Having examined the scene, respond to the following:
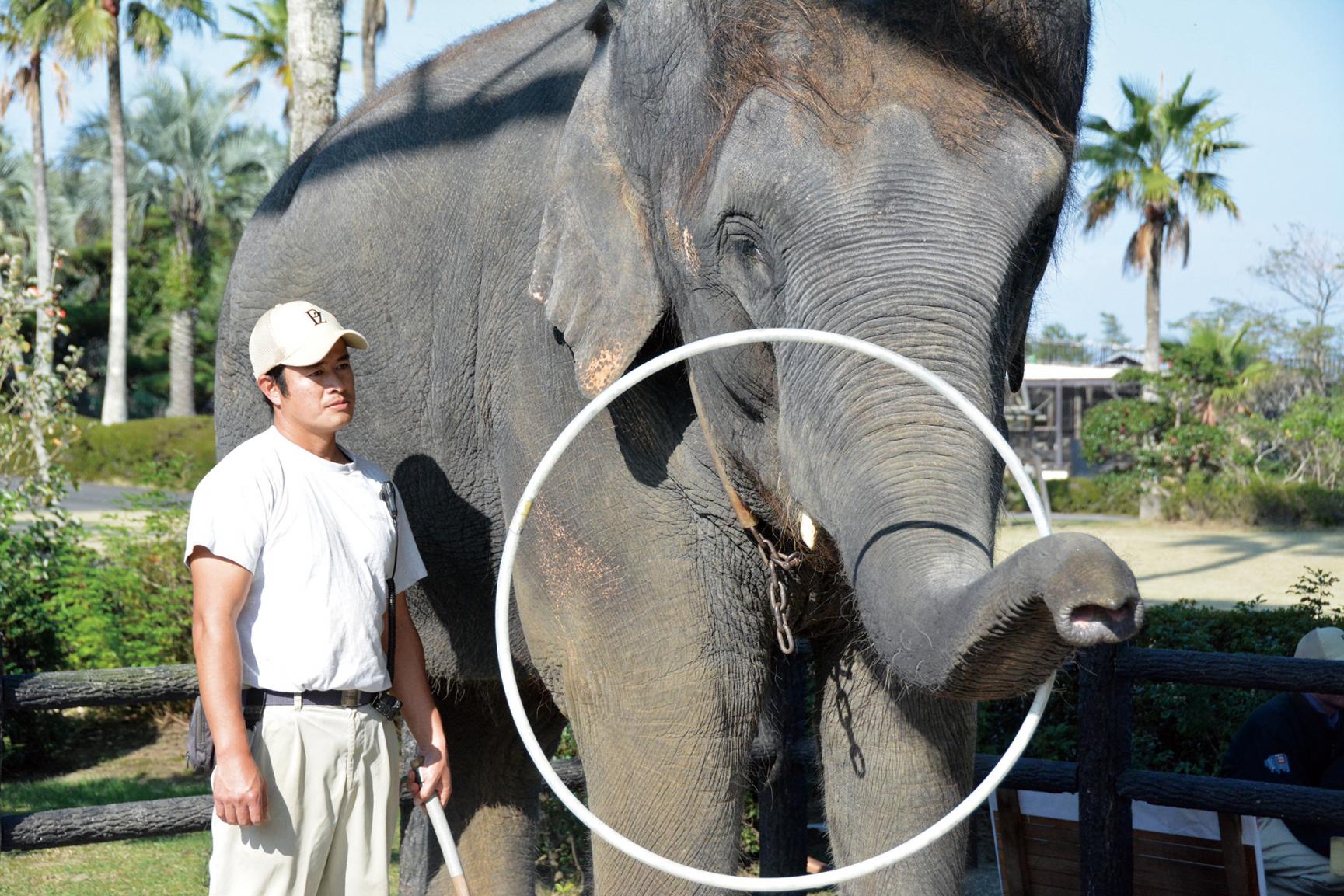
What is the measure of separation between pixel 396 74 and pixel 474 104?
0.78 metres

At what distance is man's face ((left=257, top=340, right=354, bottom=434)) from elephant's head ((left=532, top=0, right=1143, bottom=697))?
608 mm

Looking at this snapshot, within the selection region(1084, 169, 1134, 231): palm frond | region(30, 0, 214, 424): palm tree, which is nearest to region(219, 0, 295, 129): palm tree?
region(30, 0, 214, 424): palm tree

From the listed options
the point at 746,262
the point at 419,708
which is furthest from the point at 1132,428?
the point at 746,262

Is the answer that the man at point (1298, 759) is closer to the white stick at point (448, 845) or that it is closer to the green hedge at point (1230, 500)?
the white stick at point (448, 845)

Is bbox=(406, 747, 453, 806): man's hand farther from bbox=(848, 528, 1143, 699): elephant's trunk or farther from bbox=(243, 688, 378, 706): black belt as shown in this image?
bbox=(848, 528, 1143, 699): elephant's trunk

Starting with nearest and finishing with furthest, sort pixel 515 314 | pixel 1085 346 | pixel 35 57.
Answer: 1. pixel 515 314
2. pixel 35 57
3. pixel 1085 346

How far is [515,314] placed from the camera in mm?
3340

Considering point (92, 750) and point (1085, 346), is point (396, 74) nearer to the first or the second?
point (92, 750)

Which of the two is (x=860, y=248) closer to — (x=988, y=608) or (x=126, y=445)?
(x=988, y=608)

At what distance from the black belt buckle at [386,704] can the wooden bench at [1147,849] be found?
7.37 feet

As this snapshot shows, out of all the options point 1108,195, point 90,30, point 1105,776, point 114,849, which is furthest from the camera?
point 1108,195

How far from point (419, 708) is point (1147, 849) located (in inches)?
104

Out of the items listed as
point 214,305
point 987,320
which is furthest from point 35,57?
point 987,320

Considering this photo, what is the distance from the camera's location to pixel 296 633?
301cm
